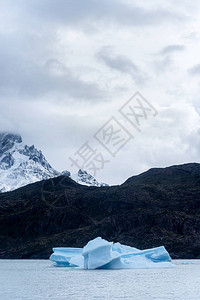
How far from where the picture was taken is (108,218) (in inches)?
5487

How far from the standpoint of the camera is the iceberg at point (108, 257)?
60.5m

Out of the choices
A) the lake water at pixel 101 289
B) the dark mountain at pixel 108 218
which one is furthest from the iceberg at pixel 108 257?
the dark mountain at pixel 108 218

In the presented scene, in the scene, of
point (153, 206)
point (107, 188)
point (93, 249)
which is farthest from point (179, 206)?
point (93, 249)

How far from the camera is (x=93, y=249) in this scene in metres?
59.6

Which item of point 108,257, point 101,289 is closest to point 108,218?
point 108,257

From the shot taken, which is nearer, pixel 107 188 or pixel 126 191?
pixel 126 191

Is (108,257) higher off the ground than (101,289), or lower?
higher

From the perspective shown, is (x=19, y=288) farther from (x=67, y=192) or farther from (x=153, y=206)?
(x=67, y=192)

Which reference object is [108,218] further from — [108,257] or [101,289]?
[101,289]

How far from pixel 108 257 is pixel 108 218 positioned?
77.2 metres

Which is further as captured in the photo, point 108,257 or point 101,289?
point 108,257

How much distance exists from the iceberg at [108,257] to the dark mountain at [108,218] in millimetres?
46980

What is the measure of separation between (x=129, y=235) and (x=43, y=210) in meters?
39.0

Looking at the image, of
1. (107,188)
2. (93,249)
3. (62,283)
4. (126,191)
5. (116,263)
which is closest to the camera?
(62,283)
